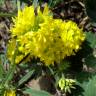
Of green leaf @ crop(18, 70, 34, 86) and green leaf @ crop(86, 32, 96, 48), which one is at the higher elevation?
green leaf @ crop(86, 32, 96, 48)

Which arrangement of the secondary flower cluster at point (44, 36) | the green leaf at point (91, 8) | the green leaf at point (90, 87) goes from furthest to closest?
the green leaf at point (91, 8) → the green leaf at point (90, 87) → the secondary flower cluster at point (44, 36)

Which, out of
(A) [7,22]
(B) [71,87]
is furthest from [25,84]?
(A) [7,22]

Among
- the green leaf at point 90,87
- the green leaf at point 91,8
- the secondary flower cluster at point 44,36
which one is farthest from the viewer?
the green leaf at point 91,8

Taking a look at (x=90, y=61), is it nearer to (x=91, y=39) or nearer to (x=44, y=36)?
(x=91, y=39)

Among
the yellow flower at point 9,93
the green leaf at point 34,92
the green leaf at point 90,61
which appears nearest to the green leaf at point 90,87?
the green leaf at point 90,61

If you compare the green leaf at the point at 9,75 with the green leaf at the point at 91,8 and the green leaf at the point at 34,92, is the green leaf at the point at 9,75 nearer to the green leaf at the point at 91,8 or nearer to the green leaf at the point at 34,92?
the green leaf at the point at 34,92

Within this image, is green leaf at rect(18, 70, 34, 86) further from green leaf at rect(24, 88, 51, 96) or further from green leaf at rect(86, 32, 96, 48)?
green leaf at rect(86, 32, 96, 48)

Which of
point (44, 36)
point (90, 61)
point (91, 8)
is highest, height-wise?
point (91, 8)

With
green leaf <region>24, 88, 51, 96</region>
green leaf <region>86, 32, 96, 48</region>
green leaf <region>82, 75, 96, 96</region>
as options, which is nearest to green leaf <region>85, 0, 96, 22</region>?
green leaf <region>86, 32, 96, 48</region>

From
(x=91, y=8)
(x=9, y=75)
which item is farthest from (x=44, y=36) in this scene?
(x=91, y=8)
